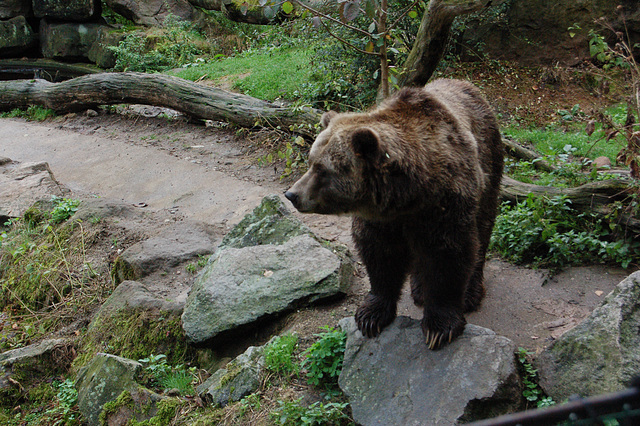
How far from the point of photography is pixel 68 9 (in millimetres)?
16406

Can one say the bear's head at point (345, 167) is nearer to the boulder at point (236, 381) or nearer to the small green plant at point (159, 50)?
the boulder at point (236, 381)

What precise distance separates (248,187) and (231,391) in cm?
386

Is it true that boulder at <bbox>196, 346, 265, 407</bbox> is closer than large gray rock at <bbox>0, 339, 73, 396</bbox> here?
Yes

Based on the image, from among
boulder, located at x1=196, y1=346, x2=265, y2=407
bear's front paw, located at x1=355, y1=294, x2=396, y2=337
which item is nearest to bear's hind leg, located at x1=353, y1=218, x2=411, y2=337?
bear's front paw, located at x1=355, y1=294, x2=396, y2=337

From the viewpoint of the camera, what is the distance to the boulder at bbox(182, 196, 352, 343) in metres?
4.30

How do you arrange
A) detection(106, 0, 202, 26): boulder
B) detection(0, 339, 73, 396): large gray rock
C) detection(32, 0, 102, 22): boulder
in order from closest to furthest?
detection(0, 339, 73, 396): large gray rock < detection(32, 0, 102, 22): boulder < detection(106, 0, 202, 26): boulder

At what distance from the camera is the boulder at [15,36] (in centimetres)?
1683

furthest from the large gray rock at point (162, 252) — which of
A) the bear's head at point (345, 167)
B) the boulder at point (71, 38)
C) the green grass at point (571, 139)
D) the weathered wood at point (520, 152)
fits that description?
the boulder at point (71, 38)

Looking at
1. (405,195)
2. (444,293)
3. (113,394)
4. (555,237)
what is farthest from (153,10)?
(444,293)

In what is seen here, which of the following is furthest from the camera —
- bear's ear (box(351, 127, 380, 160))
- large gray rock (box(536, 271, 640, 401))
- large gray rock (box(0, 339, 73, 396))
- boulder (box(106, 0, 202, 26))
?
boulder (box(106, 0, 202, 26))

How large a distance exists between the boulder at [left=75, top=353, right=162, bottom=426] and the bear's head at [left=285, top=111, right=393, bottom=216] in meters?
1.97

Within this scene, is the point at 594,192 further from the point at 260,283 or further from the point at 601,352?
the point at 260,283

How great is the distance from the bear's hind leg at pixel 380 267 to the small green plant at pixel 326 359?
0.70 ft

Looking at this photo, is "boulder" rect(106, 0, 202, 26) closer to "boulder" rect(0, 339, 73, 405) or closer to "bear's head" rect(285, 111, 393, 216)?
"boulder" rect(0, 339, 73, 405)
